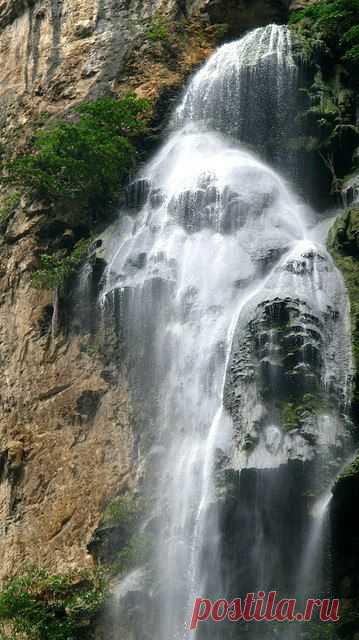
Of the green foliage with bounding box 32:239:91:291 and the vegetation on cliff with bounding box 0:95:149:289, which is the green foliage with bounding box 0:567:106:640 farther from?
the vegetation on cliff with bounding box 0:95:149:289

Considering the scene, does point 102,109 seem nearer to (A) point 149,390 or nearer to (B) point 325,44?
(B) point 325,44

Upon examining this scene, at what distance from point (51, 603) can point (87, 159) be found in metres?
9.63

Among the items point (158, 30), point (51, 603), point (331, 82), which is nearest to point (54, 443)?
point (51, 603)

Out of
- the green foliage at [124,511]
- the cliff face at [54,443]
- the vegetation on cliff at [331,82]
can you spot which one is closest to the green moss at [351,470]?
the green foliage at [124,511]

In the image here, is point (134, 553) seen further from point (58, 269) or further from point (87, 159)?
point (87, 159)

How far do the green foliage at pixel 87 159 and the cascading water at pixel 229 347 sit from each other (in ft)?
2.47

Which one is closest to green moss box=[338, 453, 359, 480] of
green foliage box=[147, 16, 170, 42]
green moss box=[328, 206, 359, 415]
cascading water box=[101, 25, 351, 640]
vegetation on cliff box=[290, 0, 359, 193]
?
cascading water box=[101, 25, 351, 640]

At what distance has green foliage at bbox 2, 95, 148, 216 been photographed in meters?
19.8

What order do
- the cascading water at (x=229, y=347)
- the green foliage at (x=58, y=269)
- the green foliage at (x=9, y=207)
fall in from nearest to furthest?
1. the cascading water at (x=229, y=347)
2. the green foliage at (x=58, y=269)
3. the green foliage at (x=9, y=207)

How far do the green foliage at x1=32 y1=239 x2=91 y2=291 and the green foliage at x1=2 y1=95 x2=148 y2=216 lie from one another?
129 centimetres

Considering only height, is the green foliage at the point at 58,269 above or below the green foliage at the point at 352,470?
above

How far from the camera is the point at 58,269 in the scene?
757 inches

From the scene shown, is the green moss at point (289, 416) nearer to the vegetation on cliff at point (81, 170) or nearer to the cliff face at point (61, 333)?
the cliff face at point (61, 333)

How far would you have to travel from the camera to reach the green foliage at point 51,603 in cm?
1449
